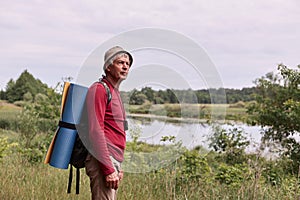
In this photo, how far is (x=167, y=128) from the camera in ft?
11.5

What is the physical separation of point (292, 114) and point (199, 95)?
392 centimetres

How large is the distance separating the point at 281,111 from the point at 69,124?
522 centimetres

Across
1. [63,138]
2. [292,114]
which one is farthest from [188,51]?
[292,114]

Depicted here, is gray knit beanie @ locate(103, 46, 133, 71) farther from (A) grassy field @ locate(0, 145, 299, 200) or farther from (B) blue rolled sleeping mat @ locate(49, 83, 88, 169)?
(A) grassy field @ locate(0, 145, 299, 200)

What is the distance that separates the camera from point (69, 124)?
2.75 m

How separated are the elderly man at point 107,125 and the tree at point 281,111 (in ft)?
15.5

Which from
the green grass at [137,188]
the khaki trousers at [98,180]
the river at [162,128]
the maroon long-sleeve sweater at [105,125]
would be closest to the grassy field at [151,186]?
the green grass at [137,188]

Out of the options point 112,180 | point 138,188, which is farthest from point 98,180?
point 138,188

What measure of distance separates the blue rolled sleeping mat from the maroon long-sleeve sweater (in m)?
0.09

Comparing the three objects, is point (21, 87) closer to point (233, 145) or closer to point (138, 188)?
point (233, 145)

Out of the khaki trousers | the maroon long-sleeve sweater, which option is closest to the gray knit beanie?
the maroon long-sleeve sweater

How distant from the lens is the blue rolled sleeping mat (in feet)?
8.89

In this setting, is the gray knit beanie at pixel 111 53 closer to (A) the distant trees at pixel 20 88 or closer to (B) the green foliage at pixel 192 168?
(B) the green foliage at pixel 192 168

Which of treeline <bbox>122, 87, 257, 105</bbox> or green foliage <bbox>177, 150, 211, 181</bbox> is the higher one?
treeline <bbox>122, 87, 257, 105</bbox>
